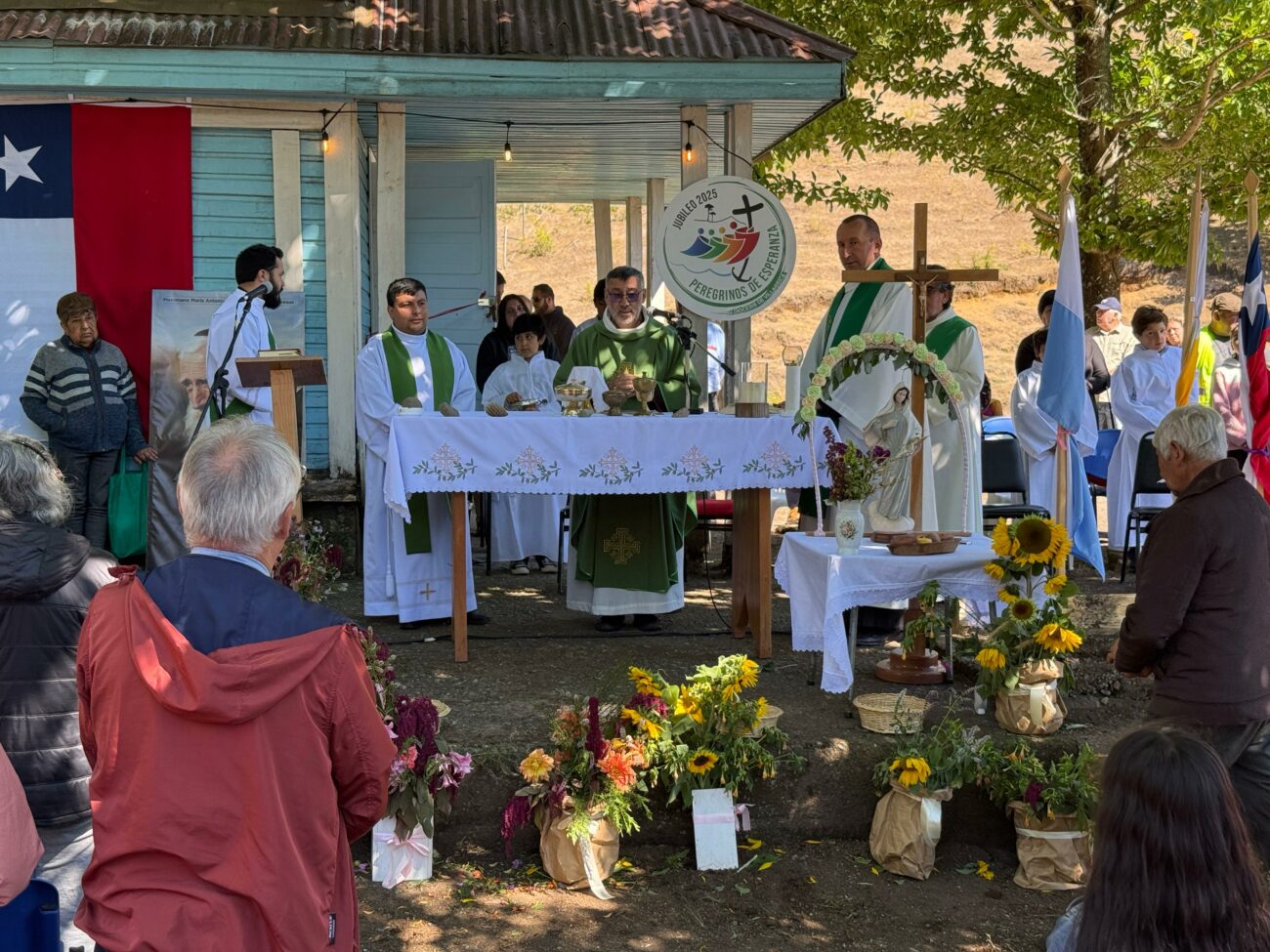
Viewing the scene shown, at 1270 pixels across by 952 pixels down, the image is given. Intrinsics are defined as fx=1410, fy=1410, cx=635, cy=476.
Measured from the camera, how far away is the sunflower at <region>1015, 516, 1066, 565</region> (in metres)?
5.75

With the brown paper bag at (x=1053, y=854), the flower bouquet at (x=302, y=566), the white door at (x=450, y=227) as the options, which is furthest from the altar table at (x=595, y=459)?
the white door at (x=450, y=227)

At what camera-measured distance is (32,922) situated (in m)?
A: 2.84

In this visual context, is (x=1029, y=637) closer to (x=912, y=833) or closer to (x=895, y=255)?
(x=912, y=833)

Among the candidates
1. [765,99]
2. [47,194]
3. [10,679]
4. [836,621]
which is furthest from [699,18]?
[10,679]

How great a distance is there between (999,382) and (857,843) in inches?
860

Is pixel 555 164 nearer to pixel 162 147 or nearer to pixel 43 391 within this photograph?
pixel 162 147

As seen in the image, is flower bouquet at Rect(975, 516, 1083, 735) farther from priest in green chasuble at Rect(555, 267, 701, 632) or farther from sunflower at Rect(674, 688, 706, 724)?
priest in green chasuble at Rect(555, 267, 701, 632)

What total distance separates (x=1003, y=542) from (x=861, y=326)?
214 cm

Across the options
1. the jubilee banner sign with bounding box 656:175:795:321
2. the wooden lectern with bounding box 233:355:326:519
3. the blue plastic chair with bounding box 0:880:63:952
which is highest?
the jubilee banner sign with bounding box 656:175:795:321

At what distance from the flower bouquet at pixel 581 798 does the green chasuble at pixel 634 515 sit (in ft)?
8.50

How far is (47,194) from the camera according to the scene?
8883 mm

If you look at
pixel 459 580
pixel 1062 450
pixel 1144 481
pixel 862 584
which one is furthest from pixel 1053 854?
pixel 1144 481

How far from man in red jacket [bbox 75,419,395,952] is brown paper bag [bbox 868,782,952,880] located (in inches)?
124

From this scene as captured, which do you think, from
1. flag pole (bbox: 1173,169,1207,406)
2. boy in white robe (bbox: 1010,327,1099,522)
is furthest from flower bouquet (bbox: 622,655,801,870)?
boy in white robe (bbox: 1010,327,1099,522)
